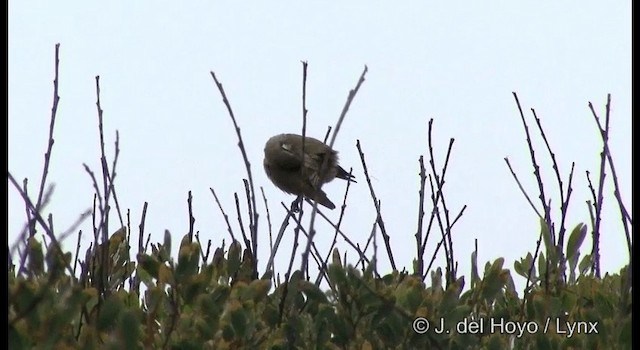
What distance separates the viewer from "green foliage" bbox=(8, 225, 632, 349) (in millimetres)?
2453

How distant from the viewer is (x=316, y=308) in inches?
115

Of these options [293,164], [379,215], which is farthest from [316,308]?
[293,164]

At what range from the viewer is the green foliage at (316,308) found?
245 cm

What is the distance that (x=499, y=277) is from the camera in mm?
3023

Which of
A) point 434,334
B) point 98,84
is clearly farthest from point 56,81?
point 434,334

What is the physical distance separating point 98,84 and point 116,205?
413 mm

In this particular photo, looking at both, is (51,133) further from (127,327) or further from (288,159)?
(288,159)

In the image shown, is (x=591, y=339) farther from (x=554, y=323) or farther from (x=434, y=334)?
(x=434, y=334)

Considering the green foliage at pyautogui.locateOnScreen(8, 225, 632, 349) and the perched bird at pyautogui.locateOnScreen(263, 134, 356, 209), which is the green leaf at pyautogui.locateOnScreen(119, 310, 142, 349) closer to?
the green foliage at pyautogui.locateOnScreen(8, 225, 632, 349)

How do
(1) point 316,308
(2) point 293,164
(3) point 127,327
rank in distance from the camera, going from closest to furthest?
(3) point 127,327 → (1) point 316,308 → (2) point 293,164

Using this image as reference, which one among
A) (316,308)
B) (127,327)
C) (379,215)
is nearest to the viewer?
(127,327)

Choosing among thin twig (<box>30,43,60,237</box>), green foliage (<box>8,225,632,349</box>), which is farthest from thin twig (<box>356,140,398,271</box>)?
thin twig (<box>30,43,60,237</box>)

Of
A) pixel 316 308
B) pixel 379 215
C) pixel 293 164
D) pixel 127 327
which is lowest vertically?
pixel 127 327
